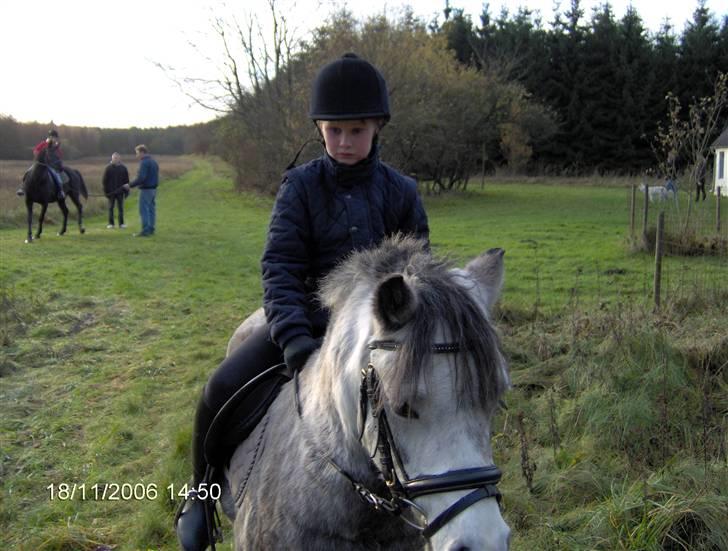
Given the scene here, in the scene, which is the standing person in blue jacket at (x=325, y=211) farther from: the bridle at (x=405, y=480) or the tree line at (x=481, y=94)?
the tree line at (x=481, y=94)

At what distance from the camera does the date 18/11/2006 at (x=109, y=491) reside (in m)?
4.52

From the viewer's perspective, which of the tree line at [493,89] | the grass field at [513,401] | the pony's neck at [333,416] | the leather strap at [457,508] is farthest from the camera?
the tree line at [493,89]

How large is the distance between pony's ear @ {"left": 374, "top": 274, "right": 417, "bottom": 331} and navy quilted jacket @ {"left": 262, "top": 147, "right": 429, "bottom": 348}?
2.81ft

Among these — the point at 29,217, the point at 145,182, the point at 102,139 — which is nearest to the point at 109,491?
the point at 145,182

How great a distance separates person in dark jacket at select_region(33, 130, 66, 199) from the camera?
17.9 metres

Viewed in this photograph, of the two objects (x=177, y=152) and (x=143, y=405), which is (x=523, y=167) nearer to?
(x=143, y=405)

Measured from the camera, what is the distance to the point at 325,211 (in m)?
2.83

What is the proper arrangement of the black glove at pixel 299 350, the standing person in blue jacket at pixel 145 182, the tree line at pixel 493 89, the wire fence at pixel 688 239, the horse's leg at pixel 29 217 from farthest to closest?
1. the tree line at pixel 493 89
2. the standing person in blue jacket at pixel 145 182
3. the horse's leg at pixel 29 217
4. the wire fence at pixel 688 239
5. the black glove at pixel 299 350

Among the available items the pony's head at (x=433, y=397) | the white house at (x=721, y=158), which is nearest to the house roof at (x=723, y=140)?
the white house at (x=721, y=158)

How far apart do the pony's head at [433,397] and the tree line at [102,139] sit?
4456 centimetres

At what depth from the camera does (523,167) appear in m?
48.6

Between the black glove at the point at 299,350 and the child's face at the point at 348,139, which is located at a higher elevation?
the child's face at the point at 348,139

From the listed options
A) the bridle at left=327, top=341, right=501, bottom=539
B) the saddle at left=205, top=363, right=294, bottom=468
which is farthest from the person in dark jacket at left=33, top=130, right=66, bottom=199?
the bridle at left=327, top=341, right=501, bottom=539

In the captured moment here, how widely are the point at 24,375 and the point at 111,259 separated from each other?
25.7ft
